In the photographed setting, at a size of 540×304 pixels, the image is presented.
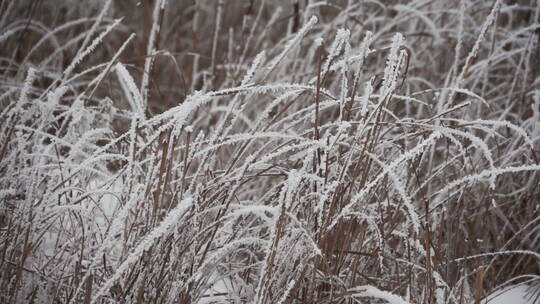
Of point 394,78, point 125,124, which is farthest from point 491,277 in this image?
point 125,124

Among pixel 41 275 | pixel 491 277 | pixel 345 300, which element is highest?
pixel 41 275

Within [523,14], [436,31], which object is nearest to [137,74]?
[436,31]

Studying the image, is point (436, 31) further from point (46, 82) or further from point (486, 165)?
point (46, 82)

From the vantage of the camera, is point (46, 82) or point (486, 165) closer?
point (486, 165)

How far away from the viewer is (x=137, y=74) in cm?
296

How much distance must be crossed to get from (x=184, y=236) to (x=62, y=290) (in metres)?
0.26

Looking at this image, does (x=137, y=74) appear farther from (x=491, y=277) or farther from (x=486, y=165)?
(x=491, y=277)

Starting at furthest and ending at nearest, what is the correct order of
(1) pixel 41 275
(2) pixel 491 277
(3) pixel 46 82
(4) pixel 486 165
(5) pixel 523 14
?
1. (3) pixel 46 82
2. (5) pixel 523 14
3. (4) pixel 486 165
4. (2) pixel 491 277
5. (1) pixel 41 275

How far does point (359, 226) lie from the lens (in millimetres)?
1094

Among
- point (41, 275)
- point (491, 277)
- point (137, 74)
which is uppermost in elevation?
point (137, 74)

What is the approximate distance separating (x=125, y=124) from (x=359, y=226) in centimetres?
178

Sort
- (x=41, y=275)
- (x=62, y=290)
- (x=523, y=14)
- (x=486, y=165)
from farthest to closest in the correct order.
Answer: (x=523, y=14), (x=486, y=165), (x=62, y=290), (x=41, y=275)

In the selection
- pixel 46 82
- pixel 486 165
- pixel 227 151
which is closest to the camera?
pixel 486 165

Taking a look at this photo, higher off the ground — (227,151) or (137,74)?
(137,74)
